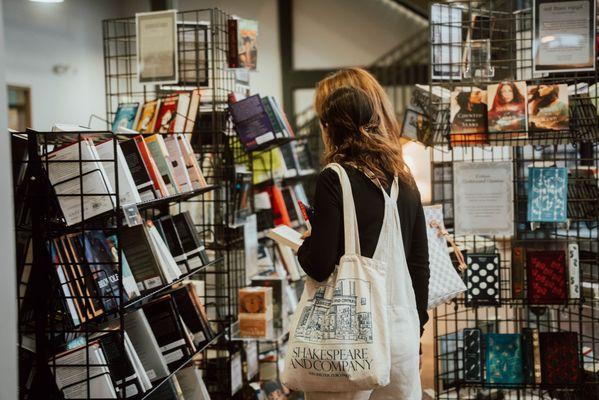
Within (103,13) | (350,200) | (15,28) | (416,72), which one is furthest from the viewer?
(416,72)

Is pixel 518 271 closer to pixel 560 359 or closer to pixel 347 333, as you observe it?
pixel 560 359

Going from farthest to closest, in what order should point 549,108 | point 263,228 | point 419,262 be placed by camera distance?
point 263,228 < point 549,108 < point 419,262

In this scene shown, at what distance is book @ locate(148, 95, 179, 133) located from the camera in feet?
12.2

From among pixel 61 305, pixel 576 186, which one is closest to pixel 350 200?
pixel 61 305

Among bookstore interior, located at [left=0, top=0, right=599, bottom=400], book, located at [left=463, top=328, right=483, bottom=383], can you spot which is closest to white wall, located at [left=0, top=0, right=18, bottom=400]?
bookstore interior, located at [left=0, top=0, right=599, bottom=400]

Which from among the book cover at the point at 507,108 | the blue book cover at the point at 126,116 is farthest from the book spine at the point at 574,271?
the blue book cover at the point at 126,116

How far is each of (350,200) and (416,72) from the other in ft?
32.8

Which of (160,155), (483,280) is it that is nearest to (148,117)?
(160,155)

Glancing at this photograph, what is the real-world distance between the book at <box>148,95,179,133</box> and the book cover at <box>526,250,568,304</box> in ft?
5.97

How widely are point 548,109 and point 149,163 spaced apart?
169cm

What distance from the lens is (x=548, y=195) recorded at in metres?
3.21

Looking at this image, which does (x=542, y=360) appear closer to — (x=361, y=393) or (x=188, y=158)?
(x=361, y=393)

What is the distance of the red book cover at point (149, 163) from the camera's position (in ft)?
8.83

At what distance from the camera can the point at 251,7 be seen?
12.4 meters
